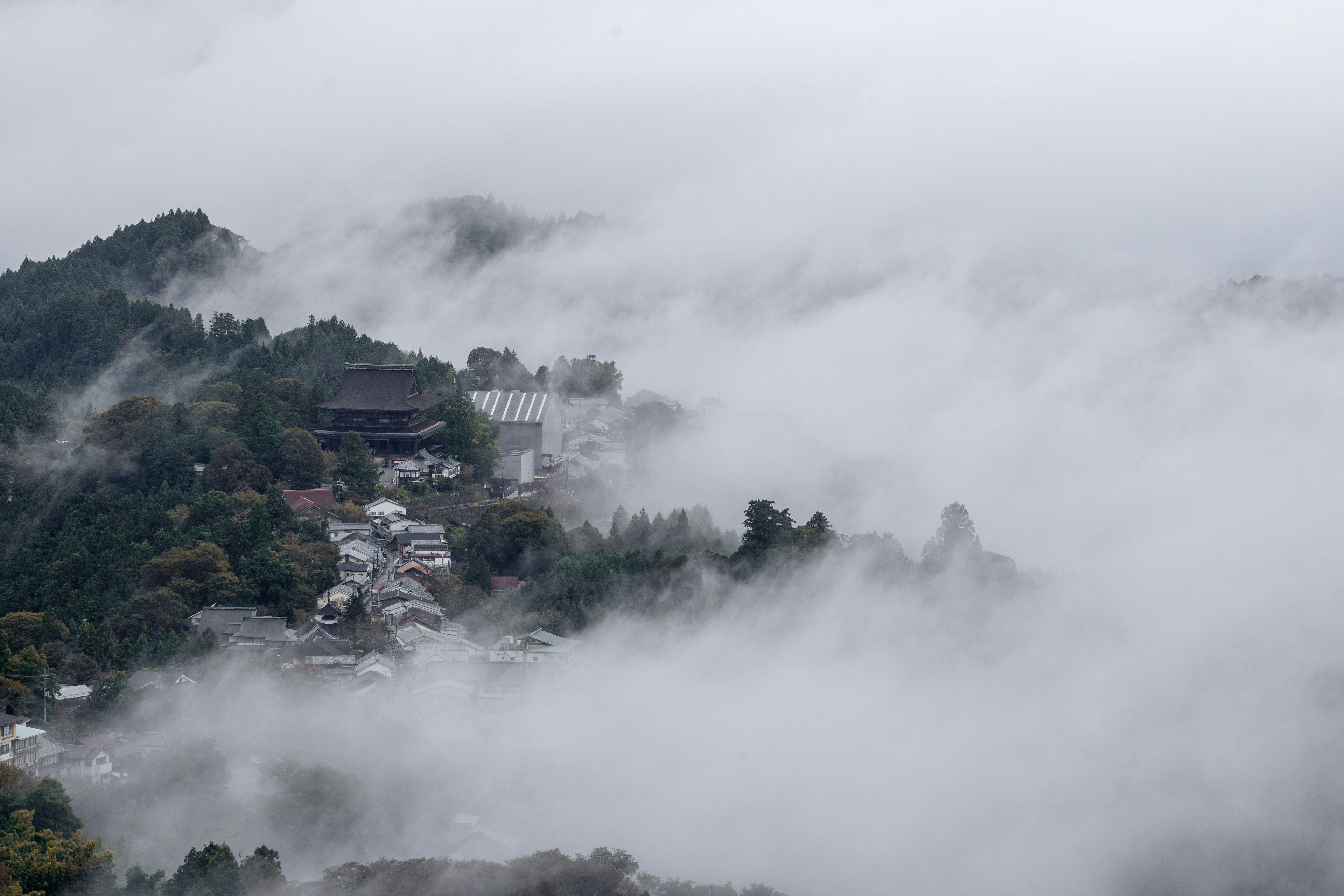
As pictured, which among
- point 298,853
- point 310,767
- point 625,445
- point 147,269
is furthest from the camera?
point 147,269

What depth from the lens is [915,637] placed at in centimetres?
3388

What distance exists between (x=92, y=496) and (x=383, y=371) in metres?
8.22

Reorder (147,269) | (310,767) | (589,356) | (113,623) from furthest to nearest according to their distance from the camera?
(147,269)
(589,356)
(113,623)
(310,767)

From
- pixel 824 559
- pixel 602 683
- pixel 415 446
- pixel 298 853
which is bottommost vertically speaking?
pixel 298 853

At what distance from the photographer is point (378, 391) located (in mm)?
37656

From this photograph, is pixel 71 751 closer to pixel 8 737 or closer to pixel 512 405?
pixel 8 737

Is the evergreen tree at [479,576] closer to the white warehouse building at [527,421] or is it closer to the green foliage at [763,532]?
the green foliage at [763,532]

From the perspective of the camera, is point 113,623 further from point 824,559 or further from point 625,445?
point 625,445

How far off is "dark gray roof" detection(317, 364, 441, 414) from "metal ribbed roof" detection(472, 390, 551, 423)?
2467mm

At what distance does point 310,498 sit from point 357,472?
144cm

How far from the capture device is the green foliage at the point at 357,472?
34000mm

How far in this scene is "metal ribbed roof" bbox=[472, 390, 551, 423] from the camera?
132ft

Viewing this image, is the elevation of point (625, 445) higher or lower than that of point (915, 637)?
higher

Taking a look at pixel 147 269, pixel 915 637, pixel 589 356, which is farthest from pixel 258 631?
pixel 147 269
